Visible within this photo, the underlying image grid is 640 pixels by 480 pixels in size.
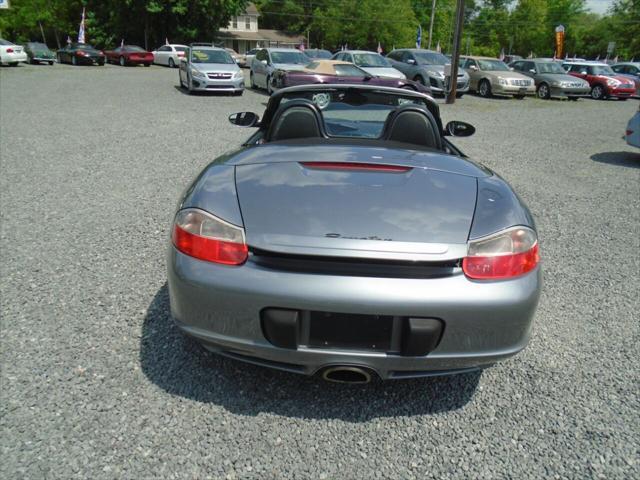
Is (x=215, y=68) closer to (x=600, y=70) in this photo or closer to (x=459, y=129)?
(x=459, y=129)

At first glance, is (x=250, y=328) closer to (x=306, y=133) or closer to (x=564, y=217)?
(x=306, y=133)

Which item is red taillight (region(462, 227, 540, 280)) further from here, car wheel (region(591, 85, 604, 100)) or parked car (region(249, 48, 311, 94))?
car wheel (region(591, 85, 604, 100))

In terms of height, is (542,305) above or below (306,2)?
below

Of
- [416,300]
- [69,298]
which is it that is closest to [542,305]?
[416,300]

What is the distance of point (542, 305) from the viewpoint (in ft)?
10.9

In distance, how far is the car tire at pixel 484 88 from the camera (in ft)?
61.2

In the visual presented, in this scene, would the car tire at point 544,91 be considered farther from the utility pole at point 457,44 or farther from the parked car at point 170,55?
the parked car at point 170,55

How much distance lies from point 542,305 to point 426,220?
5.78 feet

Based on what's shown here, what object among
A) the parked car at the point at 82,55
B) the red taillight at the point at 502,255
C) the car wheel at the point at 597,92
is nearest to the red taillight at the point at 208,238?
the red taillight at the point at 502,255

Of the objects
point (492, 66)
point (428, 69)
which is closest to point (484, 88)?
point (492, 66)

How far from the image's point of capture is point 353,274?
6.13ft

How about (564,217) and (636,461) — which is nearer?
(636,461)

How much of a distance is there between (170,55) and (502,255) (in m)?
34.9

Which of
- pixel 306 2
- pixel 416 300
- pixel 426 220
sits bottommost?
pixel 416 300
